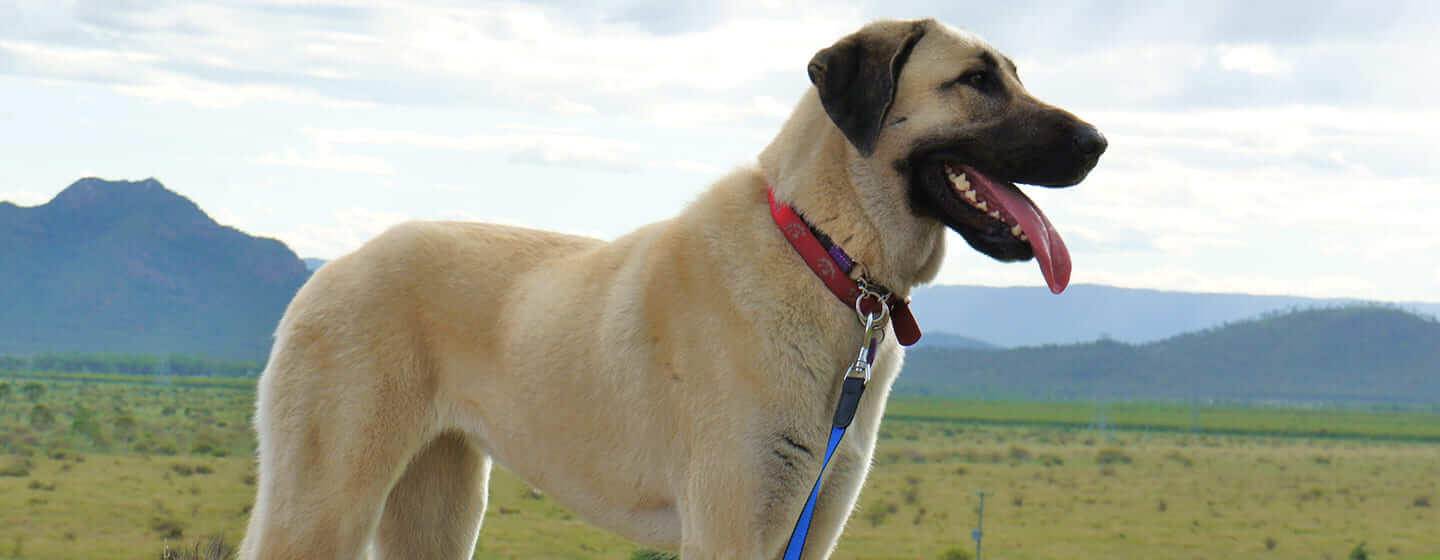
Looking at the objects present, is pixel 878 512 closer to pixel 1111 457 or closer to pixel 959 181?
pixel 1111 457

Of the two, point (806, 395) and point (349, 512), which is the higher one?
point (806, 395)

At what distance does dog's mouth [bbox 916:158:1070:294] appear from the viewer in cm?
445

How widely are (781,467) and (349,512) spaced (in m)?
2.12

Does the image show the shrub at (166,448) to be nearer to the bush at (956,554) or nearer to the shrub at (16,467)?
the shrub at (16,467)

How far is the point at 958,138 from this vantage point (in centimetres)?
451

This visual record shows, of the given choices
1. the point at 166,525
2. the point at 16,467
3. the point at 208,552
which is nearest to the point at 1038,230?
the point at 208,552

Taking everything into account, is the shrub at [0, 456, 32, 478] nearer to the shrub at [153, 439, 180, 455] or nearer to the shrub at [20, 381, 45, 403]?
the shrub at [153, 439, 180, 455]

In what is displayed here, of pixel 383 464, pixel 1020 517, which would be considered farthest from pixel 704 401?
pixel 1020 517

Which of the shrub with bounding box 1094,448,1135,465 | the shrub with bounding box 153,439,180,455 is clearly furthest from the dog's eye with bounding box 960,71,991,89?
the shrub with bounding box 1094,448,1135,465

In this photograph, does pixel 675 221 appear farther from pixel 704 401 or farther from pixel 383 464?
pixel 383 464

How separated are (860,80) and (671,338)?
4.04 feet

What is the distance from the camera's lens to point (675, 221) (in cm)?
515

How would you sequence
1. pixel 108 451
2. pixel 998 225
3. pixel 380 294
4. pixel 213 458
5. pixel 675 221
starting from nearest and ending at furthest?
1. pixel 998 225
2. pixel 675 221
3. pixel 380 294
4. pixel 213 458
5. pixel 108 451

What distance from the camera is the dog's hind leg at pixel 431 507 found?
5.91 m
